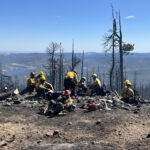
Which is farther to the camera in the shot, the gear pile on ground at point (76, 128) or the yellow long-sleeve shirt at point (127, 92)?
the yellow long-sleeve shirt at point (127, 92)

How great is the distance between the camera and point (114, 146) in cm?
776

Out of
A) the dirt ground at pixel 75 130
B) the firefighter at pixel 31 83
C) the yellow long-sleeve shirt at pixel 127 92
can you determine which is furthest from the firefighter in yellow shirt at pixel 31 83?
the yellow long-sleeve shirt at pixel 127 92

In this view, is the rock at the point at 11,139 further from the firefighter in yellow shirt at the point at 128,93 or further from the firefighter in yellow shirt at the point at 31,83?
the firefighter in yellow shirt at the point at 128,93

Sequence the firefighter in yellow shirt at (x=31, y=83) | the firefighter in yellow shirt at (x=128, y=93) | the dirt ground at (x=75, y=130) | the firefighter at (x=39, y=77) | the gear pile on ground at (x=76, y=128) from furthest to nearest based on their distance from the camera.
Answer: the firefighter in yellow shirt at (x=31, y=83) < the firefighter at (x=39, y=77) < the firefighter in yellow shirt at (x=128, y=93) < the gear pile on ground at (x=76, y=128) < the dirt ground at (x=75, y=130)

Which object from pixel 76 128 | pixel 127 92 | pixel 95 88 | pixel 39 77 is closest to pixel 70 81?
pixel 95 88

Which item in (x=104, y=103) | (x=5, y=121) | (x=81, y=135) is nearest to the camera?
(x=81, y=135)

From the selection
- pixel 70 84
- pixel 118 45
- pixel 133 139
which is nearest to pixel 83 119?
pixel 133 139

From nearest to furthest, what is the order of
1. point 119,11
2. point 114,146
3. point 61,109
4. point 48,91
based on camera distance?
1. point 114,146
2. point 61,109
3. point 48,91
4. point 119,11

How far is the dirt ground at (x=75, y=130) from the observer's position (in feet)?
26.1

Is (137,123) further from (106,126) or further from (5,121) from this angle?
(5,121)

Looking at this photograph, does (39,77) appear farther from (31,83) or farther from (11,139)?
(11,139)

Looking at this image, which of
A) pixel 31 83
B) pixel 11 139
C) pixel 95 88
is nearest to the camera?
pixel 11 139

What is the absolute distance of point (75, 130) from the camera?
9.96 m

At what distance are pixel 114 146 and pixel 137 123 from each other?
3.42 meters
